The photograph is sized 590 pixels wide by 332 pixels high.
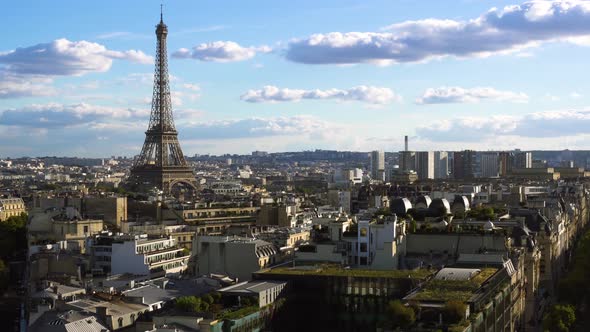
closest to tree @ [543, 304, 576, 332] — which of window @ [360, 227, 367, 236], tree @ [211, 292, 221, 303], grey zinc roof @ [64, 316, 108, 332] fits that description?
window @ [360, 227, 367, 236]

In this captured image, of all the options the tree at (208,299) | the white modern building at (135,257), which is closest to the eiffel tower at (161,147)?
the white modern building at (135,257)

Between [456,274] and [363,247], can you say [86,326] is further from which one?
[363,247]

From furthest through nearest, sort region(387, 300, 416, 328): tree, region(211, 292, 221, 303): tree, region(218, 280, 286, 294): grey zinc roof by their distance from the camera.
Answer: region(218, 280, 286, 294): grey zinc roof
region(211, 292, 221, 303): tree
region(387, 300, 416, 328): tree

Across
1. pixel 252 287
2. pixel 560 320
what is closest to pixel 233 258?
pixel 252 287

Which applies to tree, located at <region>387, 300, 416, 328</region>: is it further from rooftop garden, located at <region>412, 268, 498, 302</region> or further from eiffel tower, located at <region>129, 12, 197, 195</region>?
eiffel tower, located at <region>129, 12, 197, 195</region>

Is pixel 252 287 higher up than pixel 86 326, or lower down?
higher up

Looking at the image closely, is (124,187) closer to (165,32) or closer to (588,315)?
(165,32)
